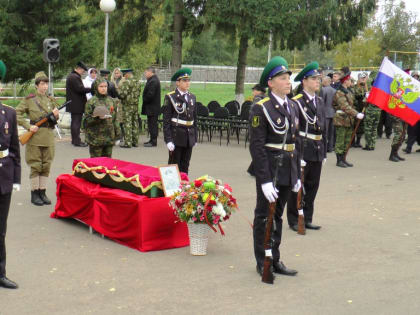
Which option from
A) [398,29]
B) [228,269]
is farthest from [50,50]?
[398,29]

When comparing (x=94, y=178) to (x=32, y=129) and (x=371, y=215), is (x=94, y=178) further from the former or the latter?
(x=371, y=215)

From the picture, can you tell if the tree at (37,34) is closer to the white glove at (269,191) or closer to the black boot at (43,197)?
the black boot at (43,197)

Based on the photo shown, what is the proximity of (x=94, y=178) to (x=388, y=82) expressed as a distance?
739 centimetres

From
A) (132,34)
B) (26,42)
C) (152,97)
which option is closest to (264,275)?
(152,97)

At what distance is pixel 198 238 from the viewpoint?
7000 millimetres

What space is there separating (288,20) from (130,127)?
6963 mm

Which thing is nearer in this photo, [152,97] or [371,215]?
[371,215]

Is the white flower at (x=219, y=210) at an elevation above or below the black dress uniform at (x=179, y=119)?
below

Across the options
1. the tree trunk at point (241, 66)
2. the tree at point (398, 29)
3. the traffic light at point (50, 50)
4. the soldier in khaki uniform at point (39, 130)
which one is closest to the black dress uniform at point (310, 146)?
the soldier in khaki uniform at point (39, 130)

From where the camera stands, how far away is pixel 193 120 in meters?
10.3

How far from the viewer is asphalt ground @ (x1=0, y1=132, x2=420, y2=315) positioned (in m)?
5.52

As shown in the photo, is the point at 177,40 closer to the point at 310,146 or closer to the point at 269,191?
the point at 310,146

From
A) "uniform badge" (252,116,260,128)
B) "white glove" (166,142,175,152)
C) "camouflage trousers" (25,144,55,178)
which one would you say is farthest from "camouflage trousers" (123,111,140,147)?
"uniform badge" (252,116,260,128)

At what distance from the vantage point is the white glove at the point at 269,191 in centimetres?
591
